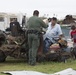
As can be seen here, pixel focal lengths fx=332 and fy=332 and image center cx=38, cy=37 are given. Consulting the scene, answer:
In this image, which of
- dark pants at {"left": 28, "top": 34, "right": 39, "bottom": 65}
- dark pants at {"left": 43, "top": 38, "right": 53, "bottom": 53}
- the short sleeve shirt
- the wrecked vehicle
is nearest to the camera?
dark pants at {"left": 28, "top": 34, "right": 39, "bottom": 65}

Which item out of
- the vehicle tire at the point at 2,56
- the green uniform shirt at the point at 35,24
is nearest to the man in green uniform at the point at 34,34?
the green uniform shirt at the point at 35,24

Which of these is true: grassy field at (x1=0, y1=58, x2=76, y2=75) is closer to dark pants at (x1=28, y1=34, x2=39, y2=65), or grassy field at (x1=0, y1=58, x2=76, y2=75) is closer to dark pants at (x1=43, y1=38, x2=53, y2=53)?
dark pants at (x1=28, y1=34, x2=39, y2=65)

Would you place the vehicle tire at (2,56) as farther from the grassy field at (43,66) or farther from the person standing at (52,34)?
the person standing at (52,34)

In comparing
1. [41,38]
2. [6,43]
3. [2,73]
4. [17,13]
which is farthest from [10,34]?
[17,13]

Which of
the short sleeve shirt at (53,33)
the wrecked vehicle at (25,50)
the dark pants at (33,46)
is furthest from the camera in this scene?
the short sleeve shirt at (53,33)

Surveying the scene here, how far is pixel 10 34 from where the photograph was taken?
13.0 meters

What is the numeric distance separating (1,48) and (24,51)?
84 centimetres

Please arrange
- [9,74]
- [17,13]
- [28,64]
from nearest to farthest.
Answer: [9,74] < [28,64] < [17,13]

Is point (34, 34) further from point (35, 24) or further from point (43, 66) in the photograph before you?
point (43, 66)

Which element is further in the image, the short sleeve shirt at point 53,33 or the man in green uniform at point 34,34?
the short sleeve shirt at point 53,33

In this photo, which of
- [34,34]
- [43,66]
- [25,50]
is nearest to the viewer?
[43,66]

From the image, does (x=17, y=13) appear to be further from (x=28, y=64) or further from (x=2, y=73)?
(x=2, y=73)

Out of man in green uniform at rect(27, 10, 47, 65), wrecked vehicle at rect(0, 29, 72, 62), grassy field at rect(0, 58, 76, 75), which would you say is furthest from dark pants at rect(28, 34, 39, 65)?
wrecked vehicle at rect(0, 29, 72, 62)

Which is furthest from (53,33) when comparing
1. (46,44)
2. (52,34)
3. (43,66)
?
(43,66)
